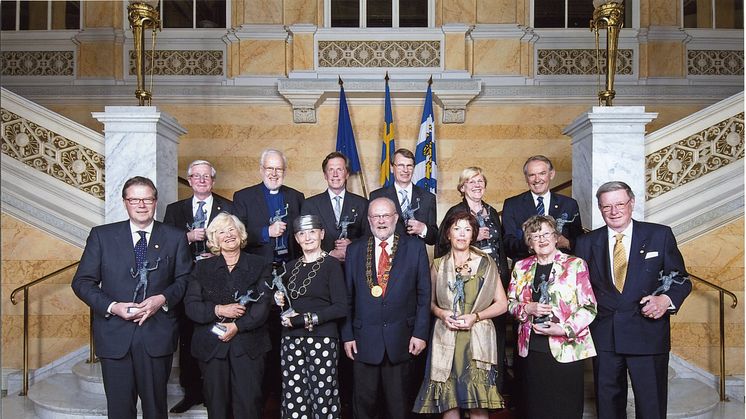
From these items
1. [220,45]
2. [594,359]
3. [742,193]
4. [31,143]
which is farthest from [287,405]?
[220,45]

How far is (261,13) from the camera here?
9.33 m

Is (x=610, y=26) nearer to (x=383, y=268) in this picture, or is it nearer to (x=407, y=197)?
(x=407, y=197)

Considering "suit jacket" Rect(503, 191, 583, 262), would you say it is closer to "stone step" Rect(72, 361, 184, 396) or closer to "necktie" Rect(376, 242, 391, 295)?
"necktie" Rect(376, 242, 391, 295)

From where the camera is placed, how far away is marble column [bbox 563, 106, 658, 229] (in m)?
5.71

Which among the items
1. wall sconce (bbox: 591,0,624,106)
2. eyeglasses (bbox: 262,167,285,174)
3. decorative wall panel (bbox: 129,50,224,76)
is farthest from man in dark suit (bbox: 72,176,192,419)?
decorative wall panel (bbox: 129,50,224,76)

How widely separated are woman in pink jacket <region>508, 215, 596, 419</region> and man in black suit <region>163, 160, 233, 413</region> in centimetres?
218

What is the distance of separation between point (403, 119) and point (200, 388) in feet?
16.6

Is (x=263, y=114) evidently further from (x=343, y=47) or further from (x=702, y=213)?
(x=702, y=213)

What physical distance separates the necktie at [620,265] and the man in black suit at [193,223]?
2.60 metres

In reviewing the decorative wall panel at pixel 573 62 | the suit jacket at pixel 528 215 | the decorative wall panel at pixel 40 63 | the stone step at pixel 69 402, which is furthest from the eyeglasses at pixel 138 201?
the decorative wall panel at pixel 573 62

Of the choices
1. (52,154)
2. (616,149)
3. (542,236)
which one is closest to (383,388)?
(542,236)

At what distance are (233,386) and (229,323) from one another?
1.24 ft

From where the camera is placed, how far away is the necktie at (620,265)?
436 centimetres

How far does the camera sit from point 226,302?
4352mm
